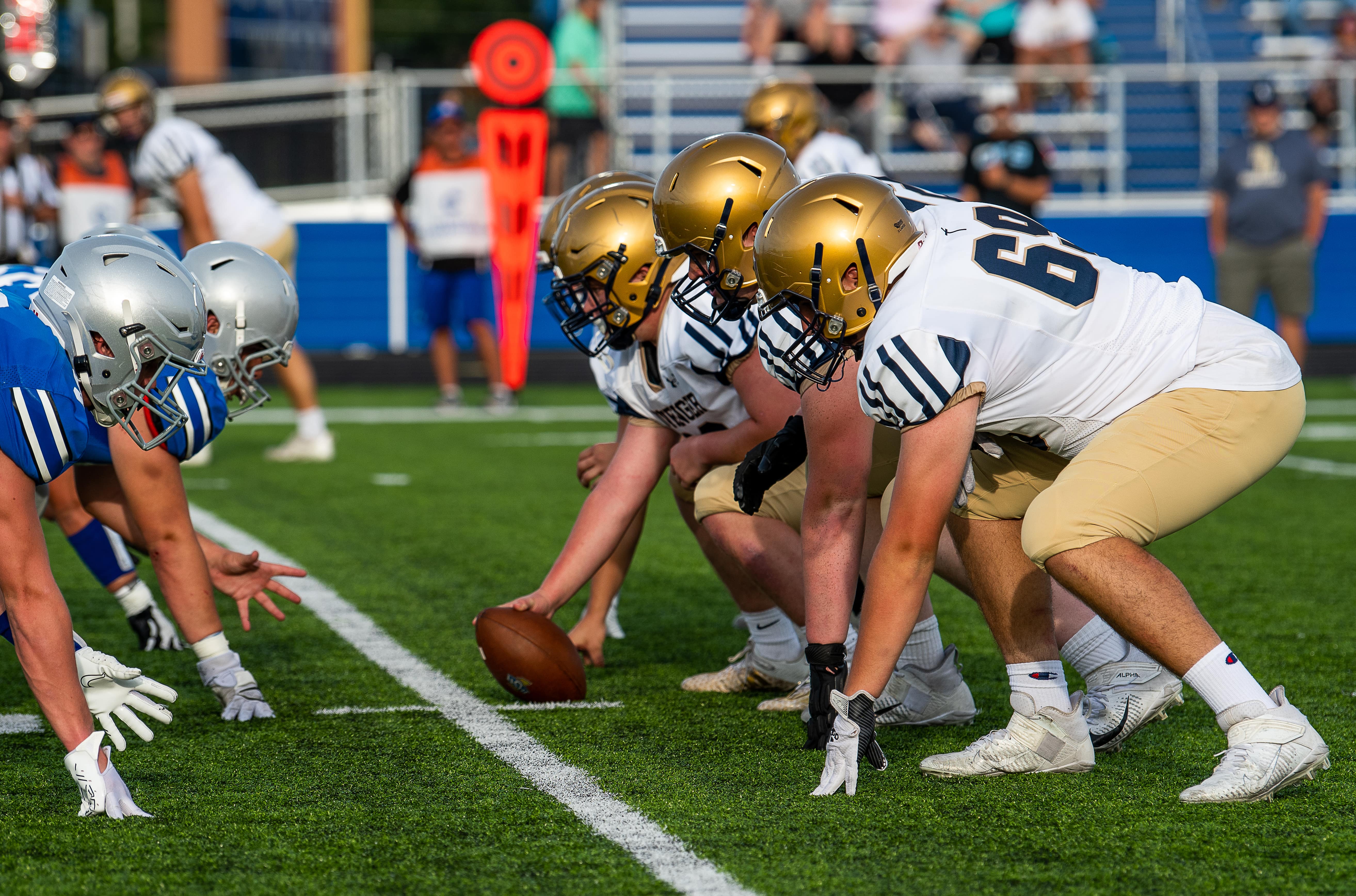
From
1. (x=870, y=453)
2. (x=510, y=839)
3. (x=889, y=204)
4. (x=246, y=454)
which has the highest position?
(x=889, y=204)

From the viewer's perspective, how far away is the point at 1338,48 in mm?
14922

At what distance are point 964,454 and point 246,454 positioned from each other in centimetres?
695

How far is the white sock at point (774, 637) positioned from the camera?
13.8ft

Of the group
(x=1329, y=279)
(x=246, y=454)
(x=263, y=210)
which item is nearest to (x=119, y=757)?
(x=263, y=210)

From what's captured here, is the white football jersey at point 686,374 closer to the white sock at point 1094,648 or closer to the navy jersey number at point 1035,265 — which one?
the navy jersey number at point 1035,265

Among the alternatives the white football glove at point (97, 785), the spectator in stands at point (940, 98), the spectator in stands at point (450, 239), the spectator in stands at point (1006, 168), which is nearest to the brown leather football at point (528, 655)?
the white football glove at point (97, 785)

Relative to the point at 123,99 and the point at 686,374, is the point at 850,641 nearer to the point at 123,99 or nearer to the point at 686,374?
the point at 686,374

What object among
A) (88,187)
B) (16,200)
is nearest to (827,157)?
(16,200)

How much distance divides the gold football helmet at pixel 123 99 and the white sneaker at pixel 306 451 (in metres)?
1.87

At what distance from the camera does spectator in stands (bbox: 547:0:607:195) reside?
13.9 metres

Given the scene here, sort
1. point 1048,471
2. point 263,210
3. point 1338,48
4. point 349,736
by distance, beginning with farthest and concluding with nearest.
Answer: point 1338,48
point 263,210
point 349,736
point 1048,471

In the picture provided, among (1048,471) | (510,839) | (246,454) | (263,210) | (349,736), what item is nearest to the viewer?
(510,839)

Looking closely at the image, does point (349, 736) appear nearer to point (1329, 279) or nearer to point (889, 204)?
point (889, 204)

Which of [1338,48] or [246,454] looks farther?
[1338,48]
